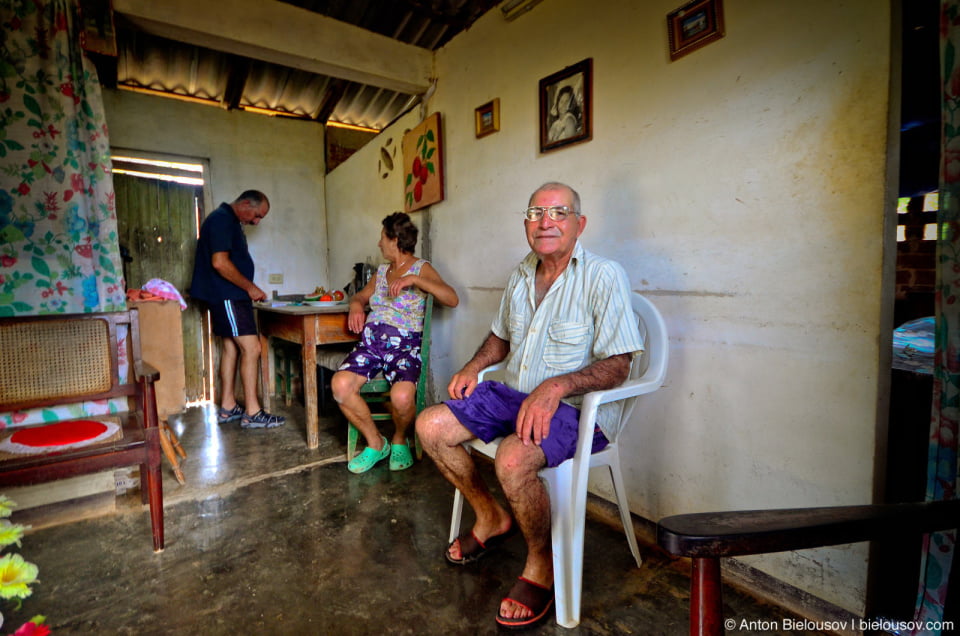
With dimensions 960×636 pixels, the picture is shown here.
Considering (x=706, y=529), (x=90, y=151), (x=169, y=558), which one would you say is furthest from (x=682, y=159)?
(x=90, y=151)

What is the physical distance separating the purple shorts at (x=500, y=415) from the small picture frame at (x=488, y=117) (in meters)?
1.54

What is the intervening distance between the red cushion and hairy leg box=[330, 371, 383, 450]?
1.01 meters

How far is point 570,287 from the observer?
62.7 inches

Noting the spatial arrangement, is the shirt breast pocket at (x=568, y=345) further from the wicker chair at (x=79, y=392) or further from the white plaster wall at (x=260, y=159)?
the white plaster wall at (x=260, y=159)

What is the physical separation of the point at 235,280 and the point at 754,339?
314 centimetres

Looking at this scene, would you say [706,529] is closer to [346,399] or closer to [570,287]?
[570,287]

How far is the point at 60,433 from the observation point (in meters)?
1.70

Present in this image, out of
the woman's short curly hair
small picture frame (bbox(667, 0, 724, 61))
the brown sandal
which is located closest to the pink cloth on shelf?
the woman's short curly hair

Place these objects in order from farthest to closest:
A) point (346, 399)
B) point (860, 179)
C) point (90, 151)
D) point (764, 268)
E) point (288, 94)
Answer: point (288, 94) < point (346, 399) < point (90, 151) < point (764, 268) < point (860, 179)

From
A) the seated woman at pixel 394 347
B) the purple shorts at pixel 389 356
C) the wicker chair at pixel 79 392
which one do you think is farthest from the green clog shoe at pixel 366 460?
the wicker chair at pixel 79 392

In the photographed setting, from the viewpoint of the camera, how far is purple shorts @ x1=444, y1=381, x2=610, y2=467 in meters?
1.44

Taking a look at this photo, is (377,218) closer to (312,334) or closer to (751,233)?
(312,334)

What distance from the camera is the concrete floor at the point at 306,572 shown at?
1375 millimetres

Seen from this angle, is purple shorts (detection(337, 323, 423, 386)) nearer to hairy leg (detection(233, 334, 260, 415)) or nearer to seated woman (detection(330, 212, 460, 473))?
seated woman (detection(330, 212, 460, 473))
